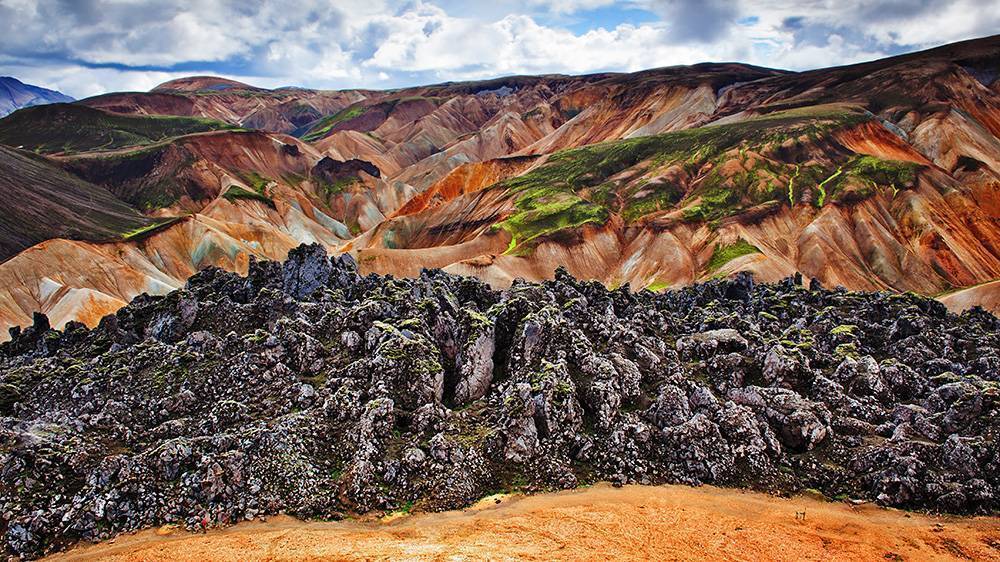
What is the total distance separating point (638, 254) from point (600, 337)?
195 feet

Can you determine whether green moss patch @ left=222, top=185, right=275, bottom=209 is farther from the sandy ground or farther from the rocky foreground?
the sandy ground

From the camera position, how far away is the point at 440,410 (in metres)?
28.1

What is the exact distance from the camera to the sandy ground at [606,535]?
2080 centimetres

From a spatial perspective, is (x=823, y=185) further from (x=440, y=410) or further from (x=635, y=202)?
(x=440, y=410)

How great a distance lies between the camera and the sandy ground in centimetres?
2080

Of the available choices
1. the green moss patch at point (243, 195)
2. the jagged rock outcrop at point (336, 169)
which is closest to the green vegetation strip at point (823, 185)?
the green moss patch at point (243, 195)

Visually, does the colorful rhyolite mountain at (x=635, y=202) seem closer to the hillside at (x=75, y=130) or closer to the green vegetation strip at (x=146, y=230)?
the green vegetation strip at (x=146, y=230)

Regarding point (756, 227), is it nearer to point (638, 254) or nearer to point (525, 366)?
point (638, 254)

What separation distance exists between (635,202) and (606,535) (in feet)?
288

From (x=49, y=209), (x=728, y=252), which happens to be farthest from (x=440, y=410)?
(x=49, y=209)

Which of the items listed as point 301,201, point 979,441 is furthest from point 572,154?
point 979,441

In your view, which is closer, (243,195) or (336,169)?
(243,195)

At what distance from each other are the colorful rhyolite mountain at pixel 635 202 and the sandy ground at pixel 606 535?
2232 inches

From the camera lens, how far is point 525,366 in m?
31.1
